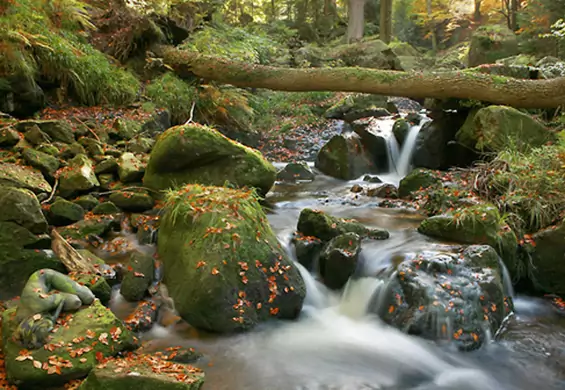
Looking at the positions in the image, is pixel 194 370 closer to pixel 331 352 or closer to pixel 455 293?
pixel 331 352

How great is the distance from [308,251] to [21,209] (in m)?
3.61

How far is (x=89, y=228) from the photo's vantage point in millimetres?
6141

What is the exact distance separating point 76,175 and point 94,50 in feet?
16.3

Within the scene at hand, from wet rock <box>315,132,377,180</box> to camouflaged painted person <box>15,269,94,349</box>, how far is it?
7.19 metres

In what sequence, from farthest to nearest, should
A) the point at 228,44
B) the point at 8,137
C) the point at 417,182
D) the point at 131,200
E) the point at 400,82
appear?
1. the point at 228,44
2. the point at 400,82
3. the point at 417,182
4. the point at 8,137
5. the point at 131,200

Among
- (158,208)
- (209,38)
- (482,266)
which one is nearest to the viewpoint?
(482,266)

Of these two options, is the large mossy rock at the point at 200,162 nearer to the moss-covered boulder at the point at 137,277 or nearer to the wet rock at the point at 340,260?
the moss-covered boulder at the point at 137,277

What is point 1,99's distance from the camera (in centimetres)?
774

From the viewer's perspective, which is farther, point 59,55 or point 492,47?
point 492,47

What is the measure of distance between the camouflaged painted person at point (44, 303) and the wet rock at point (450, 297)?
336 centimetres

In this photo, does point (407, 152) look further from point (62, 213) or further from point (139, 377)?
point (139, 377)

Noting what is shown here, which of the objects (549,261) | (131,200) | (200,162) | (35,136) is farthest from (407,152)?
(35,136)

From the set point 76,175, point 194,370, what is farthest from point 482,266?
point 76,175

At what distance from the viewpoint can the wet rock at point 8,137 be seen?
6980 millimetres
